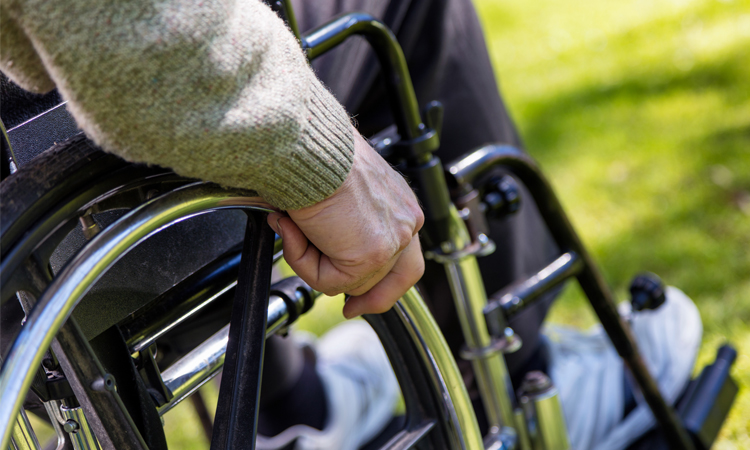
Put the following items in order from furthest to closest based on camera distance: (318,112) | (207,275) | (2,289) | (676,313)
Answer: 1. (676,313)
2. (207,275)
3. (318,112)
4. (2,289)

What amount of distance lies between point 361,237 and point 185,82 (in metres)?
0.19

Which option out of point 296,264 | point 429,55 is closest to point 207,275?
point 296,264

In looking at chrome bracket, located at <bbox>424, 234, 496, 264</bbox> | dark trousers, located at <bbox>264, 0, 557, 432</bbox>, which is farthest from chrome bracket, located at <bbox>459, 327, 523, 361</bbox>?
dark trousers, located at <bbox>264, 0, 557, 432</bbox>

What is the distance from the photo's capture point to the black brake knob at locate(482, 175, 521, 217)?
0.90 metres

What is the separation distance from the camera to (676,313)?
1.20 m

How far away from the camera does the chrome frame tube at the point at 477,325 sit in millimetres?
841

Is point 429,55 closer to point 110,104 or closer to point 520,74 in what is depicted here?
point 110,104

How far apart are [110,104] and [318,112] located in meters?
0.15

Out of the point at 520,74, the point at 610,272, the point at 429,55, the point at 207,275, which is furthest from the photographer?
the point at 520,74

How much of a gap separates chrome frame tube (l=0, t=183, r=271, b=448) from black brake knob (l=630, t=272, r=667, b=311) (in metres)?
0.76

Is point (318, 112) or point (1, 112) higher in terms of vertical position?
point (1, 112)

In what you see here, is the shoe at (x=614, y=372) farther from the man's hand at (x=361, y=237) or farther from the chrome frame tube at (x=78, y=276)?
the chrome frame tube at (x=78, y=276)

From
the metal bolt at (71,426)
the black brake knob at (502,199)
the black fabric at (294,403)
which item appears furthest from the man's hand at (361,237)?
the black fabric at (294,403)

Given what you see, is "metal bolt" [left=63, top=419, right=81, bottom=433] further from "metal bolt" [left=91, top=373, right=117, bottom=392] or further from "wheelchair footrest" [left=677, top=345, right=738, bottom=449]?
"wheelchair footrest" [left=677, top=345, right=738, bottom=449]
